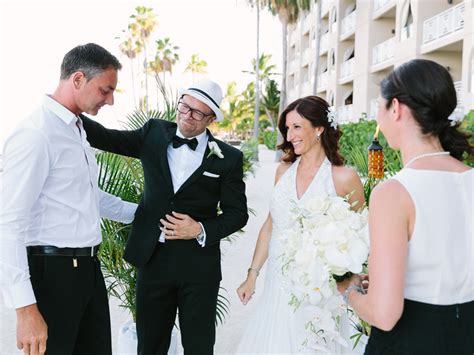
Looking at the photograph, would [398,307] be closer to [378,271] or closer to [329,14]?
[378,271]

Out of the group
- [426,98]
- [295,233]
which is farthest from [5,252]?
[426,98]

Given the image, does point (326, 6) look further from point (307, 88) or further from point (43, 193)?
point (43, 193)

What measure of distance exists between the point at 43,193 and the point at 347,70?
2836cm

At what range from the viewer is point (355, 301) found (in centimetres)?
162

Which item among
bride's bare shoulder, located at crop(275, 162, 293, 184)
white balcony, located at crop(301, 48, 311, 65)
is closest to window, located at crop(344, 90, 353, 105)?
white balcony, located at crop(301, 48, 311, 65)

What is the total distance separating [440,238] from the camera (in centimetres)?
151

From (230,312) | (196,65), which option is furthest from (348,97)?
(196,65)

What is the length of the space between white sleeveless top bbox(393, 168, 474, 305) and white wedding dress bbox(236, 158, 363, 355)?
56.7 inches

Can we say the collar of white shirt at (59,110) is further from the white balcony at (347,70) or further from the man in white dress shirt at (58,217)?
the white balcony at (347,70)

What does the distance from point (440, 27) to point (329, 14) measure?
16.6m

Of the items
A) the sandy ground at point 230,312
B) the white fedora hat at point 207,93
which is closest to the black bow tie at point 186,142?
the white fedora hat at point 207,93

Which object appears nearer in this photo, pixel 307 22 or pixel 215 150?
pixel 215 150

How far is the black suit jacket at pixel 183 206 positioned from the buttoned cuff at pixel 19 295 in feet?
3.29

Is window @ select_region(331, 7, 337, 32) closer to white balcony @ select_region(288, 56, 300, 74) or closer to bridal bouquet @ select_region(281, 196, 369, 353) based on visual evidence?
white balcony @ select_region(288, 56, 300, 74)
